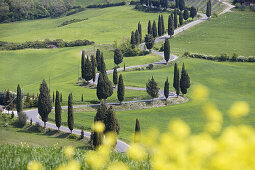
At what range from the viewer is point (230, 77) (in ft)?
376

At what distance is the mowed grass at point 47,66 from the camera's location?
368ft

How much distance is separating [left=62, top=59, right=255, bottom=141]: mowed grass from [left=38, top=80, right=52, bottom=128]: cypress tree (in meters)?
6.21

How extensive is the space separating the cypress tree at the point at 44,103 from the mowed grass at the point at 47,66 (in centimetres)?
2429

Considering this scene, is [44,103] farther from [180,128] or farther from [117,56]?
[180,128]

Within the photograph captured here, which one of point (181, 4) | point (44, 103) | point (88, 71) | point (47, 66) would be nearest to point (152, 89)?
point (88, 71)

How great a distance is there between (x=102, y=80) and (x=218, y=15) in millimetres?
120565

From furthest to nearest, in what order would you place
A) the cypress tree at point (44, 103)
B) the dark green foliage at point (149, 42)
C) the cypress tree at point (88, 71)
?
the dark green foliage at point (149, 42)
the cypress tree at point (88, 71)
the cypress tree at point (44, 103)

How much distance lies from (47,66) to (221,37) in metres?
76.6

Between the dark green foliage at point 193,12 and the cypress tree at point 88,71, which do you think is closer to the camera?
the cypress tree at point 88,71

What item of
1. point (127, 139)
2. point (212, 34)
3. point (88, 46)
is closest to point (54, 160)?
point (127, 139)

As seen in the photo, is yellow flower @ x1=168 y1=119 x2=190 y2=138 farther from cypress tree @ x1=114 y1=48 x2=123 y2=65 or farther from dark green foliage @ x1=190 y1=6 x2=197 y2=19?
dark green foliage @ x1=190 y1=6 x2=197 y2=19

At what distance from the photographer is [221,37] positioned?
6516 inches

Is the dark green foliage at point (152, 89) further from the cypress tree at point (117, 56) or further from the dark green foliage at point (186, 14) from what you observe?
the dark green foliage at point (186, 14)

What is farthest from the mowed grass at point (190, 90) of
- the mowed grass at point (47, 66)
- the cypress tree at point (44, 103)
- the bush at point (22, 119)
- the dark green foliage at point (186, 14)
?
the dark green foliage at point (186, 14)
